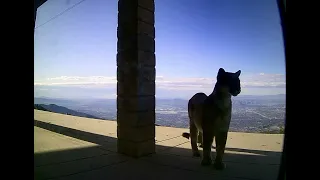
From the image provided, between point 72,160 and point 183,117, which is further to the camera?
point 183,117

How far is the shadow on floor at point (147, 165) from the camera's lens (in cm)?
328

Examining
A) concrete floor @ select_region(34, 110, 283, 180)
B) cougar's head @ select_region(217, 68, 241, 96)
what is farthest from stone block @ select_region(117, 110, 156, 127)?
cougar's head @ select_region(217, 68, 241, 96)

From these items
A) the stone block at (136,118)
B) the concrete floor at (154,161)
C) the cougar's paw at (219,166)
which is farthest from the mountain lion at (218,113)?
the stone block at (136,118)

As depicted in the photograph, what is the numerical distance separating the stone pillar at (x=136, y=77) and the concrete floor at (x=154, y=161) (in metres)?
0.37

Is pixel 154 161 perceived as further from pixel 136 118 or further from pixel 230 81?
A: pixel 230 81

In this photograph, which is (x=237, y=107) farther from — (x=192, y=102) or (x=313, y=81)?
(x=313, y=81)

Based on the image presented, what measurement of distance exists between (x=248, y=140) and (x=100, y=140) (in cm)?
371

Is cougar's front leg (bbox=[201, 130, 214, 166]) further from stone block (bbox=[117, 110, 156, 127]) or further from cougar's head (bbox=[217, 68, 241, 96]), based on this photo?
stone block (bbox=[117, 110, 156, 127])

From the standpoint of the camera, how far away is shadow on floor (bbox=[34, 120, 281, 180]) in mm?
3275

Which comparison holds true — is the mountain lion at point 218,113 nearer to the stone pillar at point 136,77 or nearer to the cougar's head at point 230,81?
the cougar's head at point 230,81

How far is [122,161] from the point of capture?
414cm

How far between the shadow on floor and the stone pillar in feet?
1.23

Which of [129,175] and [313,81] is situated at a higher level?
[313,81]
